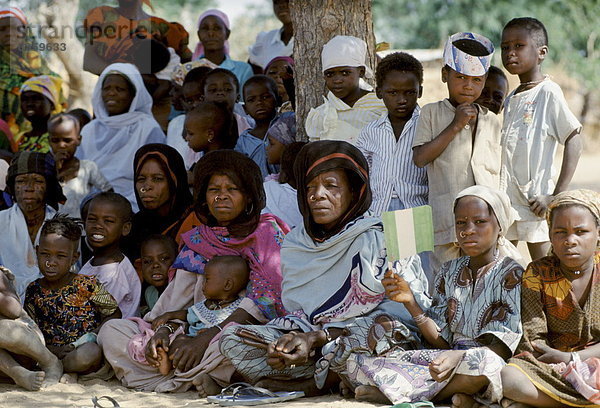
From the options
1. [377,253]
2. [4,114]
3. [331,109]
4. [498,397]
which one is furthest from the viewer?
[4,114]

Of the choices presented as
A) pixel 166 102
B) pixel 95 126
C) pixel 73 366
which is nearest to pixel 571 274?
pixel 73 366

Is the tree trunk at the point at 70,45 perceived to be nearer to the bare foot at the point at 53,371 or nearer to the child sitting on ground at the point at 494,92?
the child sitting on ground at the point at 494,92

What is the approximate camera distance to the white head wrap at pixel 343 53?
6.41 m

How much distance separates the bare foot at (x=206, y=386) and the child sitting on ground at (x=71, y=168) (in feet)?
8.56

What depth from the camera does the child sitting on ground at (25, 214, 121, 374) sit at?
18.9ft

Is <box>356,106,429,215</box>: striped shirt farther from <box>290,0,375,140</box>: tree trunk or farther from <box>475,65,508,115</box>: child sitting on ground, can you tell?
<box>290,0,375,140</box>: tree trunk

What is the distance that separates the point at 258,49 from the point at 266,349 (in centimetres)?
510

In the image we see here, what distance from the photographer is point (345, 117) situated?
6.41 meters

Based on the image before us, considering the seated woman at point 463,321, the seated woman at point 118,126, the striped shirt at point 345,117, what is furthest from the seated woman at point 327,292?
the seated woman at point 118,126

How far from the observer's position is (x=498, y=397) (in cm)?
436

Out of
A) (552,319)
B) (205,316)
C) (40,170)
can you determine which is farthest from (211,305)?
(552,319)

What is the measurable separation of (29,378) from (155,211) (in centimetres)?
164

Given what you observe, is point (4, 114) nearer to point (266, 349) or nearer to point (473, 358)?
point (266, 349)

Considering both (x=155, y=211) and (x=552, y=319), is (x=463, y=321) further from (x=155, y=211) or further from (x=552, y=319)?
(x=155, y=211)
